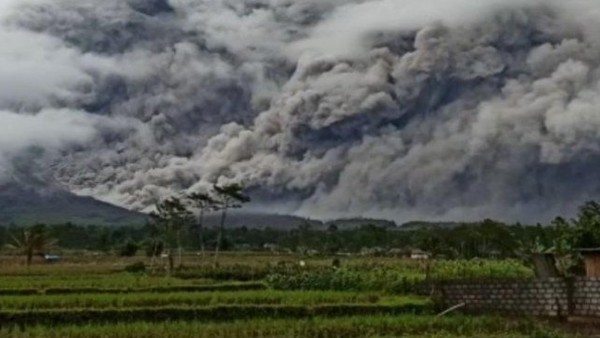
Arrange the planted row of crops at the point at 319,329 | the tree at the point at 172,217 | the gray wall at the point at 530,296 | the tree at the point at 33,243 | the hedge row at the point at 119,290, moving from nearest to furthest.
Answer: the planted row of crops at the point at 319,329 → the gray wall at the point at 530,296 → the hedge row at the point at 119,290 → the tree at the point at 33,243 → the tree at the point at 172,217

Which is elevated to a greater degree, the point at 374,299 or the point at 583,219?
the point at 583,219

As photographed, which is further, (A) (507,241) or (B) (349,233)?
(B) (349,233)

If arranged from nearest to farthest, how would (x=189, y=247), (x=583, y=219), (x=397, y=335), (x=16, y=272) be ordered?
(x=397, y=335), (x=583, y=219), (x=16, y=272), (x=189, y=247)

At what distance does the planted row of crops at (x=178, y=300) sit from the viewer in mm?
28719

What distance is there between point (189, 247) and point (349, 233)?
919 inches

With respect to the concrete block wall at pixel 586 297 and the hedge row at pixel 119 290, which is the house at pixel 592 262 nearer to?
the concrete block wall at pixel 586 297

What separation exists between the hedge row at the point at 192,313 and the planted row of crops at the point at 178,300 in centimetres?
107

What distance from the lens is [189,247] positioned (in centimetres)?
11638

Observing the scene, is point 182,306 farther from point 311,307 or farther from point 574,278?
point 574,278

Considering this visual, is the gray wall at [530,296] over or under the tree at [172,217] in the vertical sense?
under

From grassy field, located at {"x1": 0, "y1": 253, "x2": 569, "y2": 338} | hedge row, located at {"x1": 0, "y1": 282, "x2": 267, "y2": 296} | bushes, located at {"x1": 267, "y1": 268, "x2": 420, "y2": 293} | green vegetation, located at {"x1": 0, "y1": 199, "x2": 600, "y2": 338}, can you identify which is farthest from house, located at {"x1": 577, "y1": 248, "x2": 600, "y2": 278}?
hedge row, located at {"x1": 0, "y1": 282, "x2": 267, "y2": 296}

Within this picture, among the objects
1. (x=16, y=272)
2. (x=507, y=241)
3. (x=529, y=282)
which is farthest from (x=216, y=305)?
(x=507, y=241)

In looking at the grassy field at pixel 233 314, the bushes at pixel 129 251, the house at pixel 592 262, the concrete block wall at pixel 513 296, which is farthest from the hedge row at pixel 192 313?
the bushes at pixel 129 251

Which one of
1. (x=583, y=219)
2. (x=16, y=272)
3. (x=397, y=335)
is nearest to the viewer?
(x=397, y=335)
